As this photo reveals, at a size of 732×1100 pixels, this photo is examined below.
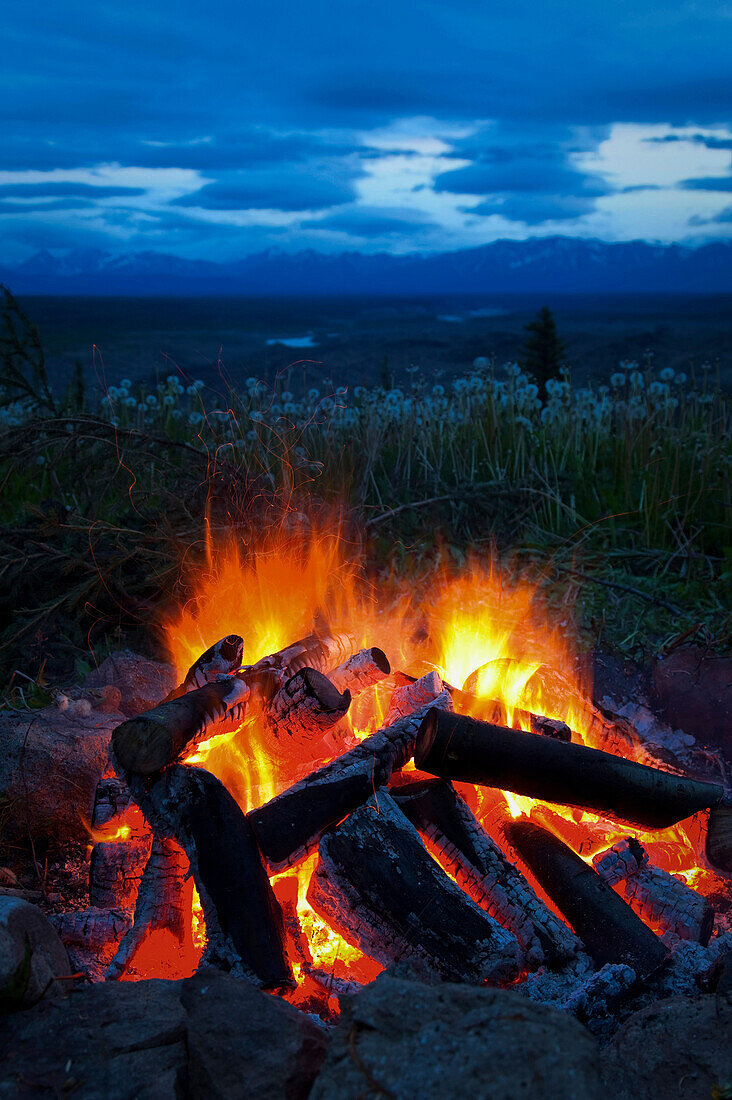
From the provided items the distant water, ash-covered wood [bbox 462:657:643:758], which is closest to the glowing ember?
ash-covered wood [bbox 462:657:643:758]

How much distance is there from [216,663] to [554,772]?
4.17 ft

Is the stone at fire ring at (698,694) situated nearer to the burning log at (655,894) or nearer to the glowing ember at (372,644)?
the glowing ember at (372,644)

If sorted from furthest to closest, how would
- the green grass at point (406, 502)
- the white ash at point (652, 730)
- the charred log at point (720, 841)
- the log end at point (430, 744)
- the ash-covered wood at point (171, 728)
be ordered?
the green grass at point (406, 502)
the white ash at point (652, 730)
the charred log at point (720, 841)
the log end at point (430, 744)
the ash-covered wood at point (171, 728)

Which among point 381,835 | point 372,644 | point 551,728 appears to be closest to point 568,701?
point 551,728

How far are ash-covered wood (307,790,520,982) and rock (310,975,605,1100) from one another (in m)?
0.65

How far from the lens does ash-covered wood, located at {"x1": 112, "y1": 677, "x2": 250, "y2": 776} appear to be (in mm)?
2361

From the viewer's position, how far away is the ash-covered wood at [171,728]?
2.36 m

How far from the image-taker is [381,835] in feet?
7.59

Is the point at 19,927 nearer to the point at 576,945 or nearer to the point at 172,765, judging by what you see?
the point at 172,765

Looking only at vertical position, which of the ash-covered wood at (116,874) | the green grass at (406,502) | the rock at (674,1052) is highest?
the green grass at (406,502)

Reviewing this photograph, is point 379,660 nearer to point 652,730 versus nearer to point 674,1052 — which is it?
point 652,730

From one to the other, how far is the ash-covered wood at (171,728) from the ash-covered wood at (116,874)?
0.32 metres

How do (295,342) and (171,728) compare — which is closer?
(171,728)

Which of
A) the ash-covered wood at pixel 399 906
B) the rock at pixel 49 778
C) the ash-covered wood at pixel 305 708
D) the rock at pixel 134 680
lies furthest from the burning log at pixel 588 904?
the rock at pixel 134 680
